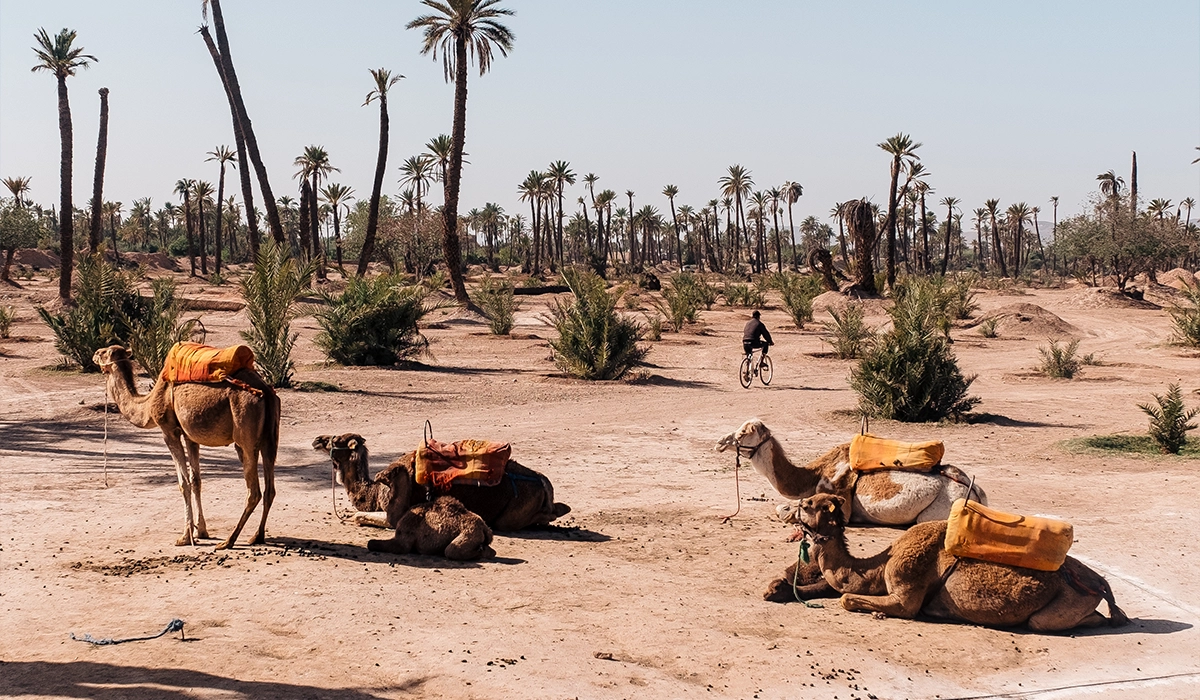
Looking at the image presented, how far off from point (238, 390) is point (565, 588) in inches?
121

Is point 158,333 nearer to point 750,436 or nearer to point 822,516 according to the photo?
point 750,436

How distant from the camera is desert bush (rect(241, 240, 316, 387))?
1969 centimetres

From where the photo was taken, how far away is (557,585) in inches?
314

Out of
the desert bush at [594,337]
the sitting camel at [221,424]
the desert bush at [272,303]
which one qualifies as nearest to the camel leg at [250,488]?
the sitting camel at [221,424]

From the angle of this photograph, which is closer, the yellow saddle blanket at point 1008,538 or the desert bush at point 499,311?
the yellow saddle blanket at point 1008,538

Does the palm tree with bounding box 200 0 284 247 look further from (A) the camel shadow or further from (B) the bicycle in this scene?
(A) the camel shadow

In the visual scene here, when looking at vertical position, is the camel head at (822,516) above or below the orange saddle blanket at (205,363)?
below

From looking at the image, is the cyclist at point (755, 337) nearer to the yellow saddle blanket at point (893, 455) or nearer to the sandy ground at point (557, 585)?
the sandy ground at point (557, 585)

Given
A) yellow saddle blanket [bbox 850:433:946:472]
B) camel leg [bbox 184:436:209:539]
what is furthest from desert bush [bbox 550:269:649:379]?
camel leg [bbox 184:436:209:539]

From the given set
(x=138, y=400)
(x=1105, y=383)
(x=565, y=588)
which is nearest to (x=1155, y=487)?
(x=565, y=588)

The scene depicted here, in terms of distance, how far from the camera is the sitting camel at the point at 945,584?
7121 mm

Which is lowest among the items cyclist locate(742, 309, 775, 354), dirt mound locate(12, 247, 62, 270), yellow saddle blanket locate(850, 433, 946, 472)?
yellow saddle blanket locate(850, 433, 946, 472)

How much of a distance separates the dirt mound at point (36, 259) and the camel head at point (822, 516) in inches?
3099

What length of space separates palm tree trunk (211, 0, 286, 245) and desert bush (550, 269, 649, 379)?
1814 cm
